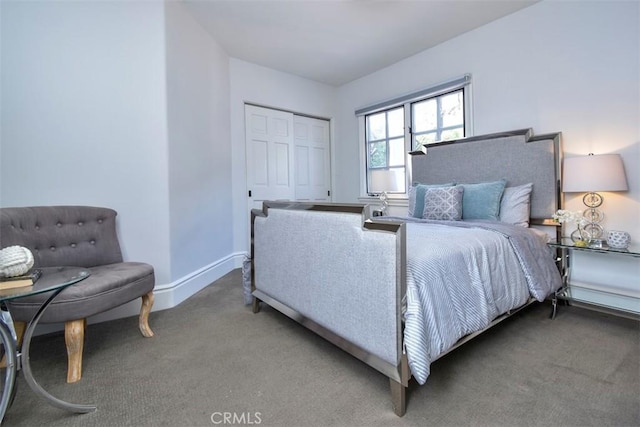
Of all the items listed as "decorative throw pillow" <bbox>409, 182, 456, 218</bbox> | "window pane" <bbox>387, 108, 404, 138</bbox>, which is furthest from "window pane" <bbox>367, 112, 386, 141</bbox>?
"decorative throw pillow" <bbox>409, 182, 456, 218</bbox>

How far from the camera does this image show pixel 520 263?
6.55ft

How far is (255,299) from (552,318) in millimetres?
2275

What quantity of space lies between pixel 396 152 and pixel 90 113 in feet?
11.0

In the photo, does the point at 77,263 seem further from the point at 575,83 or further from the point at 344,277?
the point at 575,83

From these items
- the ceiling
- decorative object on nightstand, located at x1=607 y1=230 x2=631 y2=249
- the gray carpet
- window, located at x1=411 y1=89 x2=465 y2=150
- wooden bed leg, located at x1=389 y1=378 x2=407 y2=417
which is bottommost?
the gray carpet

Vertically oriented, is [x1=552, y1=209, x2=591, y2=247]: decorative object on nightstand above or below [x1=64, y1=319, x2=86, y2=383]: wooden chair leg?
above

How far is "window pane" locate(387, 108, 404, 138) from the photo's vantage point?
13.2 ft

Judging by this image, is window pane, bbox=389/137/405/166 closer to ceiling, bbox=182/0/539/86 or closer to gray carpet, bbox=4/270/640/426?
ceiling, bbox=182/0/539/86

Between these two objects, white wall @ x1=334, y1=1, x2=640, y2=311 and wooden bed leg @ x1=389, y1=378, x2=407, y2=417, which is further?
white wall @ x1=334, y1=1, x2=640, y2=311

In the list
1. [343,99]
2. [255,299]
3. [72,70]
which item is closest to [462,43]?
[343,99]

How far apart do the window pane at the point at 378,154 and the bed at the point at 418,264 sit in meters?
1.43

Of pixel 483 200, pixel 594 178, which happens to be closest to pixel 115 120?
pixel 483 200

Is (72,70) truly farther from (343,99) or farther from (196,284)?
(343,99)

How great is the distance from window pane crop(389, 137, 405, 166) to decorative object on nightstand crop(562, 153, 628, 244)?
74.3 inches
